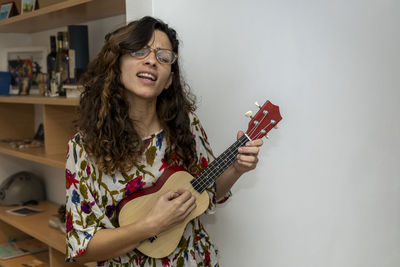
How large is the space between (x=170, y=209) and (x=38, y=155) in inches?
49.0

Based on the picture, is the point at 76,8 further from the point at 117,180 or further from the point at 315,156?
the point at 315,156

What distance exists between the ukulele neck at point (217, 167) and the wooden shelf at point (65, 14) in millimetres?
881

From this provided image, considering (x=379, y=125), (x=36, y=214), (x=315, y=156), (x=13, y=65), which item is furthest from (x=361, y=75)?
(x=13, y=65)

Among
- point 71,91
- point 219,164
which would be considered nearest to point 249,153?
point 219,164

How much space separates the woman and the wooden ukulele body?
1.2 inches

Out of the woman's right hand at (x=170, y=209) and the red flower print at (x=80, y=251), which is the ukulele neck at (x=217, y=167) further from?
the red flower print at (x=80, y=251)

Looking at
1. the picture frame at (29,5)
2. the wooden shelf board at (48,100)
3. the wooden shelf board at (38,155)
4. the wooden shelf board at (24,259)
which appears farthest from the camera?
the wooden shelf board at (24,259)

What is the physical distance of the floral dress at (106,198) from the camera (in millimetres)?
1235

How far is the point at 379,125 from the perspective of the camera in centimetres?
143

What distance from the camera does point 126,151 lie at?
127 cm

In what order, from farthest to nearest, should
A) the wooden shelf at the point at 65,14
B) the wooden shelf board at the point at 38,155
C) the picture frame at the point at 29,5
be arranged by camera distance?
the picture frame at the point at 29,5, the wooden shelf board at the point at 38,155, the wooden shelf at the point at 65,14

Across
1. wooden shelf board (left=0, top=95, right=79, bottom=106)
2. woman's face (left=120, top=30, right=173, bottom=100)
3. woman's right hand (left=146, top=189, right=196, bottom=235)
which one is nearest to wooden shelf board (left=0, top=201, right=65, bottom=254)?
wooden shelf board (left=0, top=95, right=79, bottom=106)

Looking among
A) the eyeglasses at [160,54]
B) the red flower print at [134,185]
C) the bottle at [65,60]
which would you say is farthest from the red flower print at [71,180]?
the bottle at [65,60]

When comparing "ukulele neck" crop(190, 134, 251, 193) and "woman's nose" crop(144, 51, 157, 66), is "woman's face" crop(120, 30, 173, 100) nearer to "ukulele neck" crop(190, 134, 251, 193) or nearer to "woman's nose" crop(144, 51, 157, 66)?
"woman's nose" crop(144, 51, 157, 66)
